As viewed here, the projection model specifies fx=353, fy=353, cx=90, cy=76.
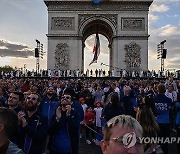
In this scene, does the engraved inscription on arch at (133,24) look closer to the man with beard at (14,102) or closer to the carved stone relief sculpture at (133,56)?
the carved stone relief sculpture at (133,56)

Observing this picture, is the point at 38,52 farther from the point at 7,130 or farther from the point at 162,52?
the point at 7,130

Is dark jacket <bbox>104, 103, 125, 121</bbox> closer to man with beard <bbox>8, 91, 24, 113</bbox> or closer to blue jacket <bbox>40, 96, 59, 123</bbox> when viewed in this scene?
blue jacket <bbox>40, 96, 59, 123</bbox>

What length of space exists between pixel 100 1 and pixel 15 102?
34.2 meters

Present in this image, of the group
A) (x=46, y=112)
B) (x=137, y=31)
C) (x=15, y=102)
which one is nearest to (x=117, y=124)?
(x=15, y=102)

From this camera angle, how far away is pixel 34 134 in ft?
15.9

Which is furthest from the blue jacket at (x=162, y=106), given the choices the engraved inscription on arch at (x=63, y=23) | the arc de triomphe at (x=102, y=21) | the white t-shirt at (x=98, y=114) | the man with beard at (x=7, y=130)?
the engraved inscription on arch at (x=63, y=23)

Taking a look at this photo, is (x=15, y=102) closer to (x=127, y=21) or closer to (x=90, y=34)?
(x=127, y=21)

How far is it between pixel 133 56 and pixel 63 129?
110ft

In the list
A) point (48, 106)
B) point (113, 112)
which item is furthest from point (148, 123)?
point (48, 106)

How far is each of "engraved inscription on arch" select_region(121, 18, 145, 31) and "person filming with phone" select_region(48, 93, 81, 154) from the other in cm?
3420

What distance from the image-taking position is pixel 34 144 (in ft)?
16.4

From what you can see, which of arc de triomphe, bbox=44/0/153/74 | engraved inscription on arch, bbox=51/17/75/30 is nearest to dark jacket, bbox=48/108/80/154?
arc de triomphe, bbox=44/0/153/74

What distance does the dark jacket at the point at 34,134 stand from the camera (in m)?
4.88

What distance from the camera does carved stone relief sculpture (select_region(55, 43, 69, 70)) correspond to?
3831 cm
